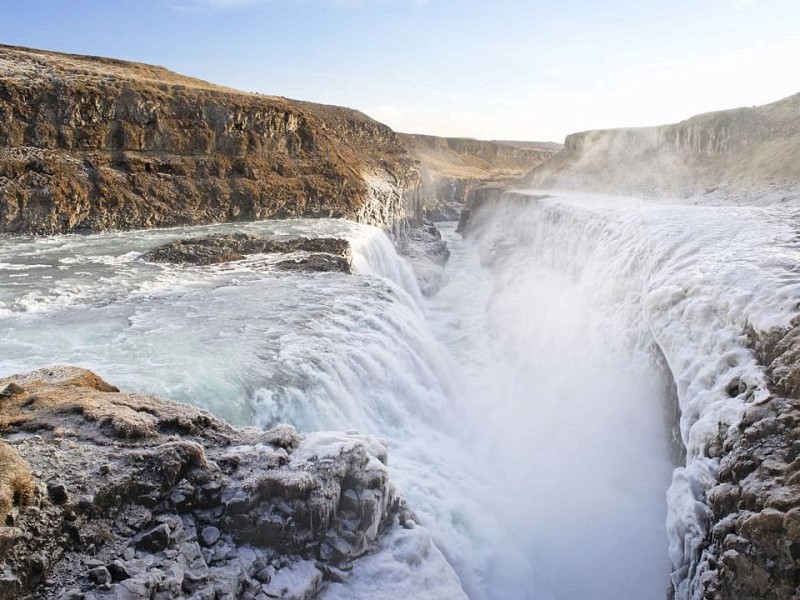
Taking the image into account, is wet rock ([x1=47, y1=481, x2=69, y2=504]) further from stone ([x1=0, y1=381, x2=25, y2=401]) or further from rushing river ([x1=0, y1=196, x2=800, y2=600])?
rushing river ([x1=0, y1=196, x2=800, y2=600])

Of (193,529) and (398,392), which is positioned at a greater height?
(193,529)

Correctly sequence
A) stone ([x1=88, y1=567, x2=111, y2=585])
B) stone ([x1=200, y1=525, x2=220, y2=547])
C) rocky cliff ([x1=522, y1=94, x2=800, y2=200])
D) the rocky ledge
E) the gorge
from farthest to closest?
rocky cliff ([x1=522, y1=94, x2=800, y2=200]) → the rocky ledge → the gorge → stone ([x1=200, y1=525, x2=220, y2=547]) → stone ([x1=88, y1=567, x2=111, y2=585])

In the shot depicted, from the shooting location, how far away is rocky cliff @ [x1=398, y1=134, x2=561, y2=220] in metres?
62.8

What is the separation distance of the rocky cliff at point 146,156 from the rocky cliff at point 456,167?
58.0 feet

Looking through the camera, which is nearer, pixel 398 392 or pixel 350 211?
pixel 398 392

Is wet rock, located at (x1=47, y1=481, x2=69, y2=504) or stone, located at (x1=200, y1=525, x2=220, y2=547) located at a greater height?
wet rock, located at (x1=47, y1=481, x2=69, y2=504)

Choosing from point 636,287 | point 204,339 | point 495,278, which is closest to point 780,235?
point 636,287

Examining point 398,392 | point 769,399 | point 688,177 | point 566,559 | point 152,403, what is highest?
point 688,177

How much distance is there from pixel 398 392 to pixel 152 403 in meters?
5.26

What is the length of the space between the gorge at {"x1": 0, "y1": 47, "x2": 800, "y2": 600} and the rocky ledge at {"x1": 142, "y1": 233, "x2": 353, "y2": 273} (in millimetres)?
137

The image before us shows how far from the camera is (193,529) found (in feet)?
12.9

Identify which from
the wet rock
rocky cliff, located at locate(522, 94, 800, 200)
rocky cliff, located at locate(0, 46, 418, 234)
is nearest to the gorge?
the wet rock

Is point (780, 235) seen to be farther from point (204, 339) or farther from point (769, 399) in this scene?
point (204, 339)

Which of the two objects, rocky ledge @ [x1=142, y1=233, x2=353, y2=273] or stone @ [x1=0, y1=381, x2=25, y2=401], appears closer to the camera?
stone @ [x1=0, y1=381, x2=25, y2=401]
